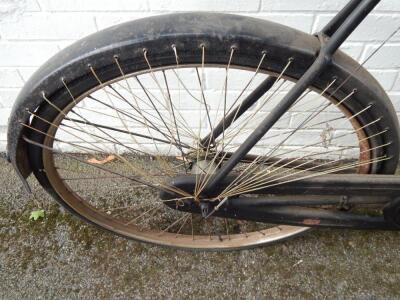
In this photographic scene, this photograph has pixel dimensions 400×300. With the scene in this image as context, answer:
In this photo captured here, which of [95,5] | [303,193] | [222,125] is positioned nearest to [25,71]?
[95,5]

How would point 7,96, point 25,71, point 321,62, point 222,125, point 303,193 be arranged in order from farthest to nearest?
point 7,96, point 25,71, point 222,125, point 303,193, point 321,62

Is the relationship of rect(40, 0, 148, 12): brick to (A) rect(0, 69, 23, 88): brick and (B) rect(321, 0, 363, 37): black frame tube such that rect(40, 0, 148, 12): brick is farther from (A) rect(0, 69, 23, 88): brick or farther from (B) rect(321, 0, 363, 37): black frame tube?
(B) rect(321, 0, 363, 37): black frame tube

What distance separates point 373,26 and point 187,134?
3.14 ft

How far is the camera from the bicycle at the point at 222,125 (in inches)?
40.7

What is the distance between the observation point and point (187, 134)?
1.91 meters

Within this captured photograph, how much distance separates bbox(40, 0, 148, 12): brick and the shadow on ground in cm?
103

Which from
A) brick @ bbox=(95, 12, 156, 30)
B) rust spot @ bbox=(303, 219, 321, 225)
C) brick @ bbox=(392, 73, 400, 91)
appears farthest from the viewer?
brick @ bbox=(392, 73, 400, 91)

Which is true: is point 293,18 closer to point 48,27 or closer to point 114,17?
point 114,17

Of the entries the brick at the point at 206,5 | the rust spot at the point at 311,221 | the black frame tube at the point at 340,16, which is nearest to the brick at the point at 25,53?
the brick at the point at 206,5

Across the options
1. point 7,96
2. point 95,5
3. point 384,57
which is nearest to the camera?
point 95,5

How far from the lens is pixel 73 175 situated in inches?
84.3

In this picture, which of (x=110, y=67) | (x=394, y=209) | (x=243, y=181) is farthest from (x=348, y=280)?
(x=110, y=67)

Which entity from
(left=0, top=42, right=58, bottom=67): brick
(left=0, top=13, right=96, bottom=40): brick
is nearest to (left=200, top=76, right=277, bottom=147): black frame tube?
(left=0, top=13, right=96, bottom=40): brick

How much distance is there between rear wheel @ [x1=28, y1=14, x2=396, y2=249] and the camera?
110 cm
